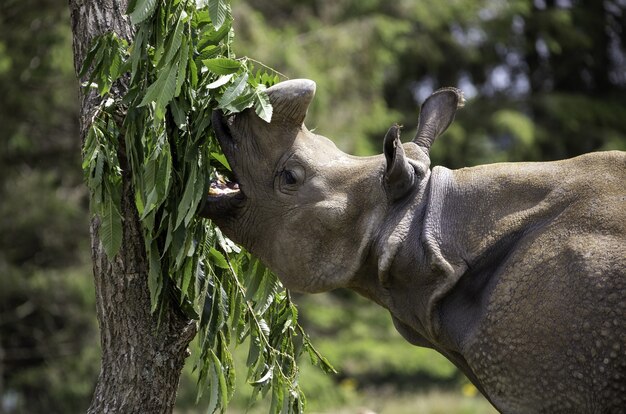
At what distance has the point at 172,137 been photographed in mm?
4500

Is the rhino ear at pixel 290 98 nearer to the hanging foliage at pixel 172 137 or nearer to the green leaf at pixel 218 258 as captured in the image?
the hanging foliage at pixel 172 137

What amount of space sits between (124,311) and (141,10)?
1351 millimetres

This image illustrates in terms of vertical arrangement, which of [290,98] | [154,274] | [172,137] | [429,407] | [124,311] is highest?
[290,98]

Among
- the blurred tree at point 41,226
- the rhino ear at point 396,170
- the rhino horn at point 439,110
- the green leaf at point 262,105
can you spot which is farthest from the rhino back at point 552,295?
the blurred tree at point 41,226

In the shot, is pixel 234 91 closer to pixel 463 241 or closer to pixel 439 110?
pixel 439 110

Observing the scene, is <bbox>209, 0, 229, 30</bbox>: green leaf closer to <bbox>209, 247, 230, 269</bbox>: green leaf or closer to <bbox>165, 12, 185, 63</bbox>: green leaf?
<bbox>165, 12, 185, 63</bbox>: green leaf

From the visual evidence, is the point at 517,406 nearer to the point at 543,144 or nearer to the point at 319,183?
the point at 319,183

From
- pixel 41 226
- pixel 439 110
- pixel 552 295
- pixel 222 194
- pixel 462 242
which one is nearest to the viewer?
pixel 552 295

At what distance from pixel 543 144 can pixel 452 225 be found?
53.0ft

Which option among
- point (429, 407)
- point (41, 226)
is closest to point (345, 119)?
point (429, 407)

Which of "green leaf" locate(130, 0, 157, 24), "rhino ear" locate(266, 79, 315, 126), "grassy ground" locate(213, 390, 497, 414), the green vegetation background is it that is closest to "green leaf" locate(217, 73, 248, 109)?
"rhino ear" locate(266, 79, 315, 126)

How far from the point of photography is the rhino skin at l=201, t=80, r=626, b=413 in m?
3.81

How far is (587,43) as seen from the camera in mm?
19578

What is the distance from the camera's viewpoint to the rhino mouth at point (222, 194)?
4.43 meters
